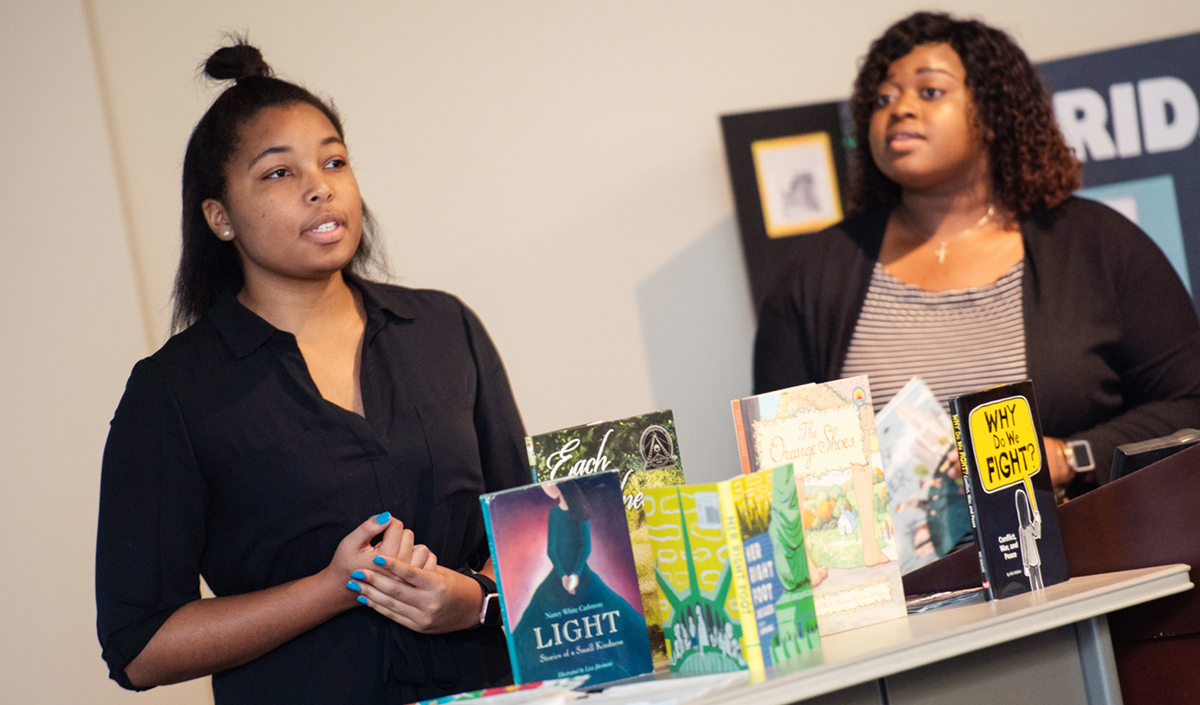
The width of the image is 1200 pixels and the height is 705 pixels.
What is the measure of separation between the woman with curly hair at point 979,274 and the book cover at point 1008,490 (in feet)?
2.39

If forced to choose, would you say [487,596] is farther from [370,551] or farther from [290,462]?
[290,462]

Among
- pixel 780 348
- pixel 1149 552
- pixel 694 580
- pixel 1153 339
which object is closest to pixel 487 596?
pixel 694 580

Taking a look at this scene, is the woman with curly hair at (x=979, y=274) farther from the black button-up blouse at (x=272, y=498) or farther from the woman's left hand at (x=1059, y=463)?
the black button-up blouse at (x=272, y=498)

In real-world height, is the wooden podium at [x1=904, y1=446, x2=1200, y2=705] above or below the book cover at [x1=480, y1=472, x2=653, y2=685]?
below

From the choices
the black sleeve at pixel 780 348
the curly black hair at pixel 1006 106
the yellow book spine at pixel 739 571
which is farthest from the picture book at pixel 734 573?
the curly black hair at pixel 1006 106

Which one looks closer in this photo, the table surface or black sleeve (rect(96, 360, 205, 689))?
the table surface

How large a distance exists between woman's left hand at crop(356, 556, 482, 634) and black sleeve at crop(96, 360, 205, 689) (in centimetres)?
31

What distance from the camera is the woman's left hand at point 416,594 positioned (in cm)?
152

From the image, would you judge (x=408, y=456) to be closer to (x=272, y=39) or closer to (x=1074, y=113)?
(x=272, y=39)

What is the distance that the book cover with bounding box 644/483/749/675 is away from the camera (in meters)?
1.27

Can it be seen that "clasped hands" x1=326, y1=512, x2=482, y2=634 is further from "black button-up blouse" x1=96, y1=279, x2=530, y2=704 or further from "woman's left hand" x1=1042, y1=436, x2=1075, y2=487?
"woman's left hand" x1=1042, y1=436, x2=1075, y2=487

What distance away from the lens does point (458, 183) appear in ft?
10.2

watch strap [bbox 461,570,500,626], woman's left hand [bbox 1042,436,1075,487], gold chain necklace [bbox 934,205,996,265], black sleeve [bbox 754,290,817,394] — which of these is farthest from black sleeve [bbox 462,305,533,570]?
gold chain necklace [bbox 934,205,996,265]

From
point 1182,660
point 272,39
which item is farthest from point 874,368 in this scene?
point 272,39
